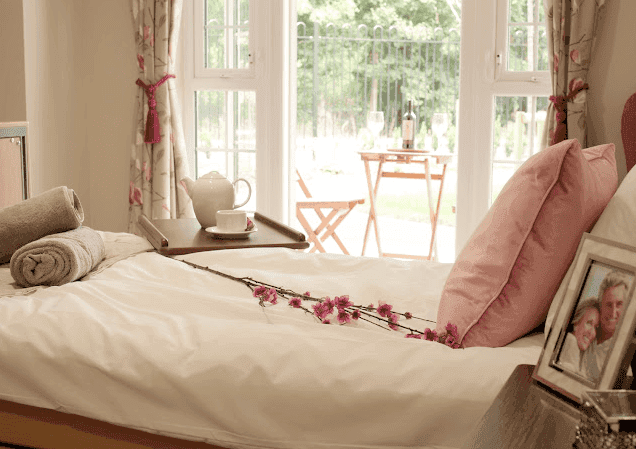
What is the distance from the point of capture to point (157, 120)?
4.02 metres

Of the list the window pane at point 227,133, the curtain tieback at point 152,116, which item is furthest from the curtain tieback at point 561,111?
the curtain tieback at point 152,116

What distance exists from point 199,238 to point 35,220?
0.58 metres

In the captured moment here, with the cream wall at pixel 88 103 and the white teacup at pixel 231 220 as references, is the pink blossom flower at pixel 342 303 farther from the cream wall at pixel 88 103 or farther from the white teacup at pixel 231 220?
the cream wall at pixel 88 103

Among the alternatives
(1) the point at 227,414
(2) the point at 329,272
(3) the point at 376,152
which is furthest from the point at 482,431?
(3) the point at 376,152

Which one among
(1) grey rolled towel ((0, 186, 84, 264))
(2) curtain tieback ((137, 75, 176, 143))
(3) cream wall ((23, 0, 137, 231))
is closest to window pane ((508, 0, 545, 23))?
(2) curtain tieback ((137, 75, 176, 143))

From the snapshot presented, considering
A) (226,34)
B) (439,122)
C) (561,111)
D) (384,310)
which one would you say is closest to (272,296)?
(384,310)

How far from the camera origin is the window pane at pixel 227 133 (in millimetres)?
4242

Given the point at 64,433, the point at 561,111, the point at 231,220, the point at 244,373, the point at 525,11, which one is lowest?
the point at 64,433

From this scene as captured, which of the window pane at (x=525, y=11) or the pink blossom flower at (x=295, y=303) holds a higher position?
the window pane at (x=525, y=11)

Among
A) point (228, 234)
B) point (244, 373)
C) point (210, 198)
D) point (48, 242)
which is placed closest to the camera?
point (244, 373)

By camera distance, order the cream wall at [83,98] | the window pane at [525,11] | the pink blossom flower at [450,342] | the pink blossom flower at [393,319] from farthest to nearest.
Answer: the cream wall at [83,98] < the window pane at [525,11] < the pink blossom flower at [393,319] < the pink blossom flower at [450,342]

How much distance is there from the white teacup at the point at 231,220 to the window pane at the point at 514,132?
6.10ft

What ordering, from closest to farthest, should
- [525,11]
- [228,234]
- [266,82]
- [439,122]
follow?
[228,234] → [525,11] → [266,82] → [439,122]

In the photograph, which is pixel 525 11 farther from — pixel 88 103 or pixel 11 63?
pixel 11 63
